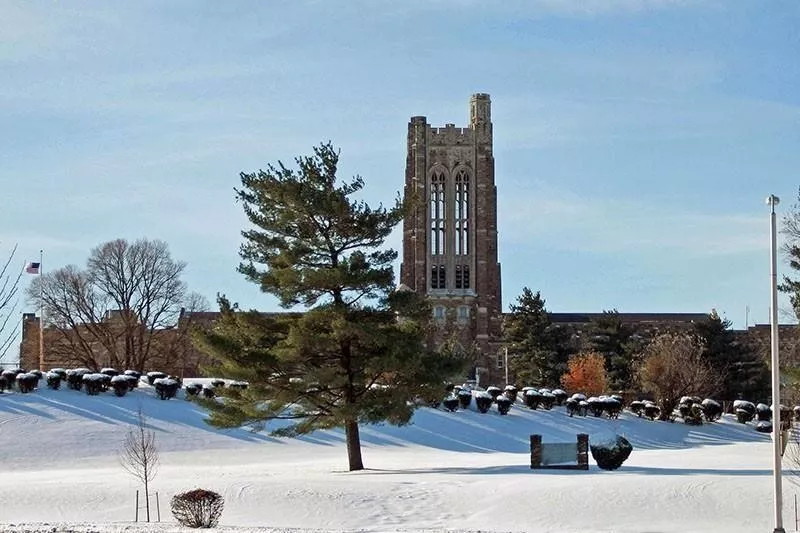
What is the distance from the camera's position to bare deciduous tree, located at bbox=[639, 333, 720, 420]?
2594 inches

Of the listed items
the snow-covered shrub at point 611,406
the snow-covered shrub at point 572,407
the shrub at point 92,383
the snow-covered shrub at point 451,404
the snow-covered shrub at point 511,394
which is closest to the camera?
the shrub at point 92,383

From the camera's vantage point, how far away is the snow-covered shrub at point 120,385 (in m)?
51.6

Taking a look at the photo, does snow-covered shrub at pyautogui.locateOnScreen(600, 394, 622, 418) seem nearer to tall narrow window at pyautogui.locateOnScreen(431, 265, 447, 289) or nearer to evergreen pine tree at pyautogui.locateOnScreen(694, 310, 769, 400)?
evergreen pine tree at pyautogui.locateOnScreen(694, 310, 769, 400)

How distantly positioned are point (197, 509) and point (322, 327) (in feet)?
34.6

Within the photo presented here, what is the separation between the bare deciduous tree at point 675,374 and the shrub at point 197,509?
39.8m

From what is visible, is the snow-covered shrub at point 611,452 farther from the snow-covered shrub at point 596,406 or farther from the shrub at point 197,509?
the snow-covered shrub at point 596,406

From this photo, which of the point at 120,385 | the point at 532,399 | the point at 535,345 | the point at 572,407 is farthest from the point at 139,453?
the point at 535,345

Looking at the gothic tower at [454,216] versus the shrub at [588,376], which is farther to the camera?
the gothic tower at [454,216]

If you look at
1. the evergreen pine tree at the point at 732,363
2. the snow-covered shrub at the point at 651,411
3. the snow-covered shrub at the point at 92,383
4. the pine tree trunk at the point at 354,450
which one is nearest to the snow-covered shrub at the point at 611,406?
the snow-covered shrub at the point at 651,411

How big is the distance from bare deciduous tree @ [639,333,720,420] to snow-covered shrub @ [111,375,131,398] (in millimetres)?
24690

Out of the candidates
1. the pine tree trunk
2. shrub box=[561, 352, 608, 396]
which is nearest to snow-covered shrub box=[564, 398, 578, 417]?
shrub box=[561, 352, 608, 396]

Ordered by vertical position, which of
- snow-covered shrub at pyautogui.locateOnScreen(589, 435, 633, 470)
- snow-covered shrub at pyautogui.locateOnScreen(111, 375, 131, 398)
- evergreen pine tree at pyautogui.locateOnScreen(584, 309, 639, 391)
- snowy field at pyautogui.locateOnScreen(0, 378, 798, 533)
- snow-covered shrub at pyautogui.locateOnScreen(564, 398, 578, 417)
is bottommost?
snowy field at pyautogui.locateOnScreen(0, 378, 798, 533)

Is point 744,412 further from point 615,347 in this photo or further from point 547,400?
point 615,347

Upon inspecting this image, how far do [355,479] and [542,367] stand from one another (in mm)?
50412
